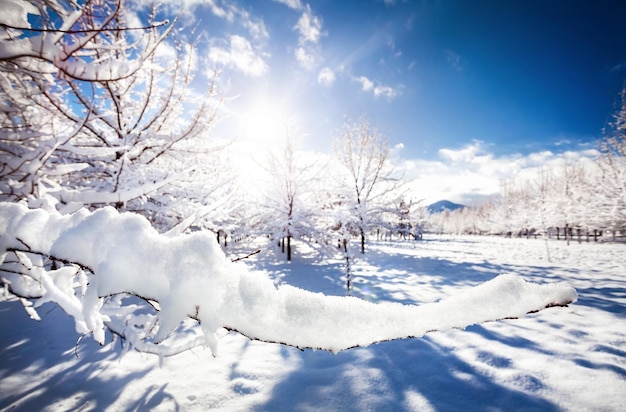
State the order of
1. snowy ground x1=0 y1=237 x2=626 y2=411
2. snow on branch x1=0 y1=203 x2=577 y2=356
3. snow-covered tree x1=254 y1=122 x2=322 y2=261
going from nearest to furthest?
snow on branch x1=0 y1=203 x2=577 y2=356
snowy ground x1=0 y1=237 x2=626 y2=411
snow-covered tree x1=254 y1=122 x2=322 y2=261

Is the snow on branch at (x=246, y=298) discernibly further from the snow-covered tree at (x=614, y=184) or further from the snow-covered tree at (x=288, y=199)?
the snow-covered tree at (x=614, y=184)

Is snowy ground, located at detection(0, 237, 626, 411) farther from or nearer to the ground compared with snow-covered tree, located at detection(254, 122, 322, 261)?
nearer to the ground

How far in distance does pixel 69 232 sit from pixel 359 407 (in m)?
2.15

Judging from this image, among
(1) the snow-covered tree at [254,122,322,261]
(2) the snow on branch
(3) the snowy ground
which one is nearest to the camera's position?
(2) the snow on branch

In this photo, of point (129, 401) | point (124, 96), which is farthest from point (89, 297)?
point (124, 96)

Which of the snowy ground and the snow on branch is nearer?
the snow on branch

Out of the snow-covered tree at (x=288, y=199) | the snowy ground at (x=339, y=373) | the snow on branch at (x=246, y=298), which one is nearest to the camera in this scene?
the snow on branch at (x=246, y=298)

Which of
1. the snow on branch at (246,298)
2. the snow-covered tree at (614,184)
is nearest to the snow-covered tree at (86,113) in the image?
the snow on branch at (246,298)

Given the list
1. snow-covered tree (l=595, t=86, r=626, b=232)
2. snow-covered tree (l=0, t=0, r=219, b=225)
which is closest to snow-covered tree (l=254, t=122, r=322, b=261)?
snow-covered tree (l=0, t=0, r=219, b=225)

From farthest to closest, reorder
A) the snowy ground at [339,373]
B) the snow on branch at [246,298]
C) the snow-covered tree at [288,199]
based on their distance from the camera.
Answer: the snow-covered tree at [288,199] → the snowy ground at [339,373] → the snow on branch at [246,298]

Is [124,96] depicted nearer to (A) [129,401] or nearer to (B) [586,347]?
(A) [129,401]

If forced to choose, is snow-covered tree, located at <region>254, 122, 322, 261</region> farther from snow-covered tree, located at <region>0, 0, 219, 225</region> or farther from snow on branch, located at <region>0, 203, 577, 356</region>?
snow on branch, located at <region>0, 203, 577, 356</region>

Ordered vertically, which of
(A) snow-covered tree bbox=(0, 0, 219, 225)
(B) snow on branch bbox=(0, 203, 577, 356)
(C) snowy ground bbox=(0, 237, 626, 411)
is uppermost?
(A) snow-covered tree bbox=(0, 0, 219, 225)

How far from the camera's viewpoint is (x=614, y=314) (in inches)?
147
